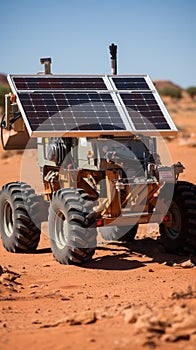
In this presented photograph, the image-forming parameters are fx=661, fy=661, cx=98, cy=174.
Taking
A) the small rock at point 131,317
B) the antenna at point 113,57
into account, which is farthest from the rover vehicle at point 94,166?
the small rock at point 131,317

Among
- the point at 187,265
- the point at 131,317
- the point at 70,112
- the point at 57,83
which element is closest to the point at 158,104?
the point at 70,112

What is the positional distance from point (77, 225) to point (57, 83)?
2564 mm

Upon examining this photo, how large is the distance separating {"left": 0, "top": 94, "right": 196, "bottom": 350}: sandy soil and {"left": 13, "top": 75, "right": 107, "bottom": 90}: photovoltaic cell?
110 inches

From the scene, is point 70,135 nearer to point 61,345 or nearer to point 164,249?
point 164,249

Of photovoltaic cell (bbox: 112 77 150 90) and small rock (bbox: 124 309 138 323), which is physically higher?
photovoltaic cell (bbox: 112 77 150 90)

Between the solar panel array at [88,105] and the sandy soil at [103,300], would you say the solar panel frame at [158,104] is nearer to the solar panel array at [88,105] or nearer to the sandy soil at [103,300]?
the solar panel array at [88,105]

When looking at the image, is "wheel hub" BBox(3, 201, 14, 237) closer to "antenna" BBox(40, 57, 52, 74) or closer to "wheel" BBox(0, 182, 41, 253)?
"wheel" BBox(0, 182, 41, 253)

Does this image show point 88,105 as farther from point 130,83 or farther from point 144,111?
point 130,83

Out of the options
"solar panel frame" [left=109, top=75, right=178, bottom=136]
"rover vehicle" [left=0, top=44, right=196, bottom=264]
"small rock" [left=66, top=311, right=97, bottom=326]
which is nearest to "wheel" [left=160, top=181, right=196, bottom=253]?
"rover vehicle" [left=0, top=44, right=196, bottom=264]

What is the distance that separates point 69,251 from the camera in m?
9.71

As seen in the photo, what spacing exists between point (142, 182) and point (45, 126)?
5.42 feet

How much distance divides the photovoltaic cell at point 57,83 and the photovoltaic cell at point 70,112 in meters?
0.19

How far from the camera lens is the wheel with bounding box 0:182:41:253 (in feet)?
36.6

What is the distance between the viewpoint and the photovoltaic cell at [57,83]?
34.7 feet
